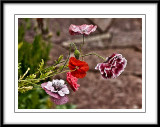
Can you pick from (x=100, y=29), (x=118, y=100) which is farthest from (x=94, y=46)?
(x=118, y=100)

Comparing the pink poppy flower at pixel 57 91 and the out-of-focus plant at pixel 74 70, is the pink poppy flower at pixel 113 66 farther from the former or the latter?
the pink poppy flower at pixel 57 91

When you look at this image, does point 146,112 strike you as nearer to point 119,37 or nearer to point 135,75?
point 135,75

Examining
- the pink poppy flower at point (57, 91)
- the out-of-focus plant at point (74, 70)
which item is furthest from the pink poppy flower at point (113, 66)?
the pink poppy flower at point (57, 91)

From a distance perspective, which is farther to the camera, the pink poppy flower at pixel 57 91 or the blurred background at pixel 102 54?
the blurred background at pixel 102 54

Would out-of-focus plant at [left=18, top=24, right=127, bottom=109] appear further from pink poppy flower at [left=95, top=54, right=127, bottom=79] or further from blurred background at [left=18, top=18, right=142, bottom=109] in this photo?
blurred background at [left=18, top=18, right=142, bottom=109]

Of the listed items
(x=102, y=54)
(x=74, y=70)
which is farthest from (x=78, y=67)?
(x=102, y=54)

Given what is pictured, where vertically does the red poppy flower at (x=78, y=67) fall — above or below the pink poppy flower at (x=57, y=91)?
above

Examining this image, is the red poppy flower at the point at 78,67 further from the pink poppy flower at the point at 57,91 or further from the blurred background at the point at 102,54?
the blurred background at the point at 102,54

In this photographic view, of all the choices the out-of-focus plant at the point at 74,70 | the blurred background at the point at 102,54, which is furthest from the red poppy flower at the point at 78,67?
the blurred background at the point at 102,54
